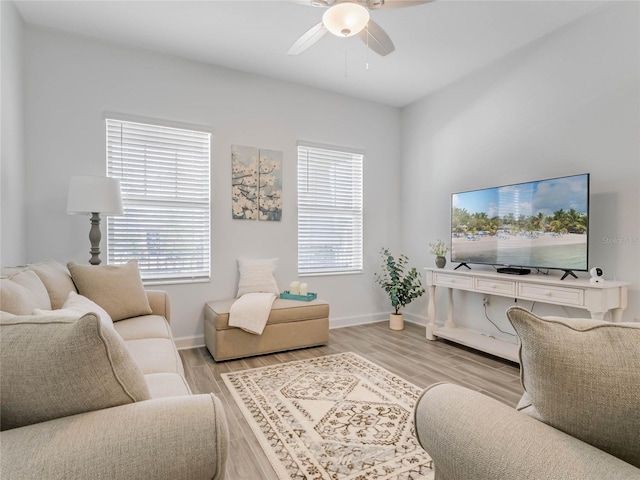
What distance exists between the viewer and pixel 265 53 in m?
3.48

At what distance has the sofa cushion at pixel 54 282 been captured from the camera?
208cm

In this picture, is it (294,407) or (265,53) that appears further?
(265,53)

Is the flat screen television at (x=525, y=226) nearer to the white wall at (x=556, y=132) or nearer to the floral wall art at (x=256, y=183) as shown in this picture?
the white wall at (x=556, y=132)

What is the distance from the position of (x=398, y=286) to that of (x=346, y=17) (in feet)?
10.2

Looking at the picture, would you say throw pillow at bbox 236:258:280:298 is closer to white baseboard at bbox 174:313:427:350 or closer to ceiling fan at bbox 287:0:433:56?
white baseboard at bbox 174:313:427:350

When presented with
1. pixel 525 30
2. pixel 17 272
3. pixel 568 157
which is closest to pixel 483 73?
pixel 525 30

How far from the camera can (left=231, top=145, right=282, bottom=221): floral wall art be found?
386 cm

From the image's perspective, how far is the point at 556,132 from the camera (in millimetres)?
3160

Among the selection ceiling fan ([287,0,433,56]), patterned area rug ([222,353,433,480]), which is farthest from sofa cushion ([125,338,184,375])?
ceiling fan ([287,0,433,56])

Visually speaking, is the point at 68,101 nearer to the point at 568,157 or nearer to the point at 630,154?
the point at 568,157

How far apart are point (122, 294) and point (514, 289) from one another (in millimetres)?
3208

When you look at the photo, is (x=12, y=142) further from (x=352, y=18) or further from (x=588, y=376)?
(x=588, y=376)

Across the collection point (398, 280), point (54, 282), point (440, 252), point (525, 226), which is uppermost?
point (525, 226)

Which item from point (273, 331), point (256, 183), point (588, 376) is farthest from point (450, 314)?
point (588, 376)
